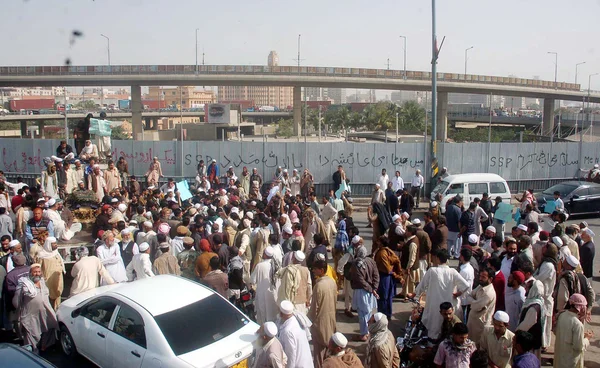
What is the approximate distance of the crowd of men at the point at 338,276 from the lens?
591 cm

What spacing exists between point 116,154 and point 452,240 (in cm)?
1529

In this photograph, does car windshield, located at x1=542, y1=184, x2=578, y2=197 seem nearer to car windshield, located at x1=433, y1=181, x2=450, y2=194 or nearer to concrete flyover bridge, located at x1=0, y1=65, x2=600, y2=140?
car windshield, located at x1=433, y1=181, x2=450, y2=194

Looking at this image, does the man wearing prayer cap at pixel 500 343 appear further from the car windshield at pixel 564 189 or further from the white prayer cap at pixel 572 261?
the car windshield at pixel 564 189

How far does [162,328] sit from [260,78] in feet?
172

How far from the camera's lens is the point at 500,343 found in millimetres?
5809

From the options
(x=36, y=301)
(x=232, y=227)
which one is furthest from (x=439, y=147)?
(x=36, y=301)

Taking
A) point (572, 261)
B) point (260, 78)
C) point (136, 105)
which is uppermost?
point (260, 78)

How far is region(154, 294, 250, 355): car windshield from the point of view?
5.86 metres

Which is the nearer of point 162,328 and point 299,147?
point 162,328

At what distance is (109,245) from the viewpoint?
341 inches

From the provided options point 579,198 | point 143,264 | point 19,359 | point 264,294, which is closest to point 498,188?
point 579,198

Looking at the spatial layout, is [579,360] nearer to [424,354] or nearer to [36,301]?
[424,354]

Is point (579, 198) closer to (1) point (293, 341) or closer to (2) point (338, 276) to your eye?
(2) point (338, 276)

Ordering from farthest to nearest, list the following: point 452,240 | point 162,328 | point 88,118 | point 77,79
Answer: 1. point 77,79
2. point 88,118
3. point 452,240
4. point 162,328
